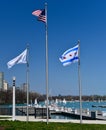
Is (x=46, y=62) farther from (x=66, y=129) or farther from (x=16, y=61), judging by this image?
(x=66, y=129)

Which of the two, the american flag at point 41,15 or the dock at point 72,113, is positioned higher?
the american flag at point 41,15

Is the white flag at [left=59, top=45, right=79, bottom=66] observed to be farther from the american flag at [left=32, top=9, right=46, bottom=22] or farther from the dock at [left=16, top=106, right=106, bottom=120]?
the dock at [left=16, top=106, right=106, bottom=120]

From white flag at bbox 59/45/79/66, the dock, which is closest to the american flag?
white flag at bbox 59/45/79/66

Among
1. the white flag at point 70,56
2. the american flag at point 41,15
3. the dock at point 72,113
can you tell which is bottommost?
the dock at point 72,113

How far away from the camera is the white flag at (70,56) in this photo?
98.5 ft

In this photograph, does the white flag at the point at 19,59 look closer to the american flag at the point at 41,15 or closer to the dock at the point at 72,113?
the american flag at the point at 41,15

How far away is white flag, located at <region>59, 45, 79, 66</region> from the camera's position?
30.0m

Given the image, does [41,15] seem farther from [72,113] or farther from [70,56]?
[72,113]

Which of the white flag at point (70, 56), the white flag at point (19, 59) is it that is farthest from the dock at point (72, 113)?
the white flag at point (70, 56)

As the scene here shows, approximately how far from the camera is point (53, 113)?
244ft

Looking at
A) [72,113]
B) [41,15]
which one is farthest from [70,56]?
[72,113]

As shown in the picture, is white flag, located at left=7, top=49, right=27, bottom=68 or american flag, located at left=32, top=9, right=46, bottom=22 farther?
white flag, located at left=7, top=49, right=27, bottom=68

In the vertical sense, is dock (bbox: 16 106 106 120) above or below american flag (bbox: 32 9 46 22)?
below

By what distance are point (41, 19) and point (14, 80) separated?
782 centimetres
